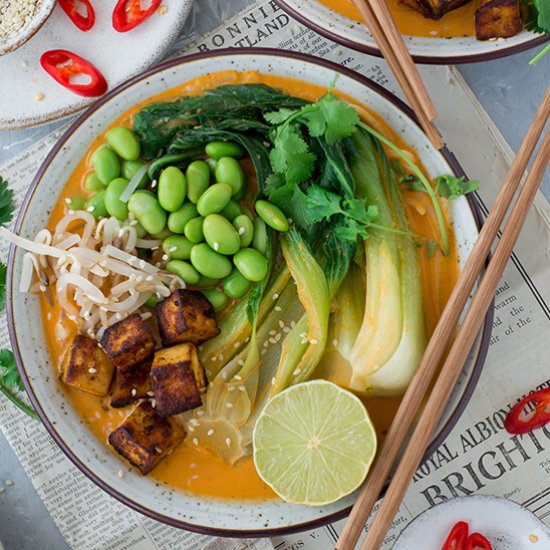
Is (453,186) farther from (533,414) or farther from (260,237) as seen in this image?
(533,414)

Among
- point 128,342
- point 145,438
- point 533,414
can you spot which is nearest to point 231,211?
point 128,342

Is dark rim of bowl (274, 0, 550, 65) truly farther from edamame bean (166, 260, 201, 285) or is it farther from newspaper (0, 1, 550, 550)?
edamame bean (166, 260, 201, 285)

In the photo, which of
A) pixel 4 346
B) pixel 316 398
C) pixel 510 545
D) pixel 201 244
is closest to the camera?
pixel 316 398

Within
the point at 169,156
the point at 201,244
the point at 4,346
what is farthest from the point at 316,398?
the point at 4,346

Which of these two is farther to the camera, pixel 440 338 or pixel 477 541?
pixel 477 541

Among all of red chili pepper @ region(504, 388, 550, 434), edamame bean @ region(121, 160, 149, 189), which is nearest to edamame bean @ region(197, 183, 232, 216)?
edamame bean @ region(121, 160, 149, 189)

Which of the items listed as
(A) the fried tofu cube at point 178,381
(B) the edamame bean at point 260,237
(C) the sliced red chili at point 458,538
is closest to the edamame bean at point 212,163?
(B) the edamame bean at point 260,237

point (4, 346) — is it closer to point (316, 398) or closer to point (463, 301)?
point (316, 398)
